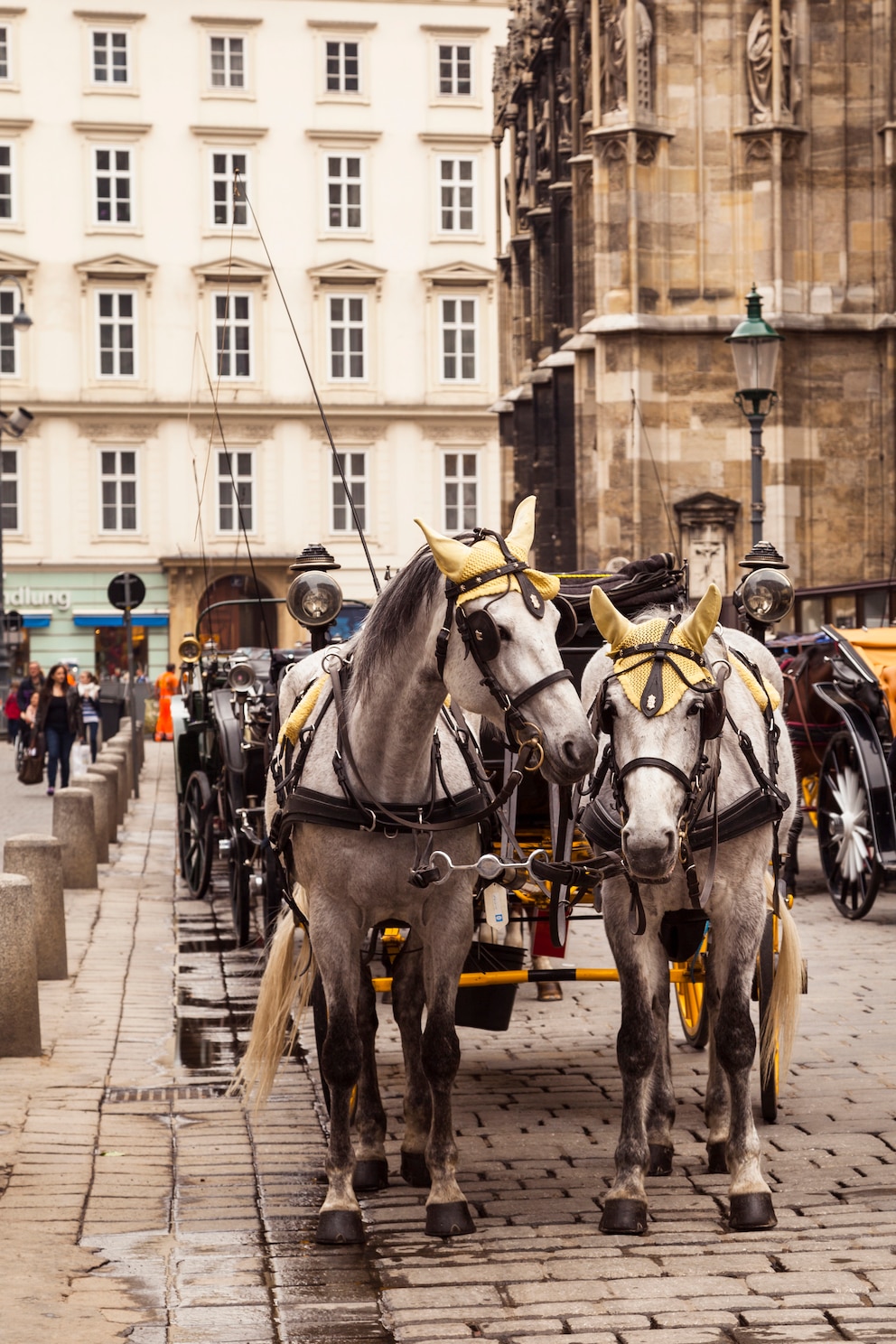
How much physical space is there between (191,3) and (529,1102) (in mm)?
49367

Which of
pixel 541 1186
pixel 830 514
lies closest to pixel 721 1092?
pixel 541 1186

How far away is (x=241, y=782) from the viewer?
1238 centimetres

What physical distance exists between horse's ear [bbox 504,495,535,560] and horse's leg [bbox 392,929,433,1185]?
1.40m

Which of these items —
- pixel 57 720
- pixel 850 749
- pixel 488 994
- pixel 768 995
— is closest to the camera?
pixel 768 995

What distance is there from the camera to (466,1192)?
20.2 ft

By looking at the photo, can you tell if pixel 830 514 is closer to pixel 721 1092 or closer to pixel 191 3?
pixel 721 1092

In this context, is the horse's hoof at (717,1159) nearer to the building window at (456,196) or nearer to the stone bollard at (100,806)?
the stone bollard at (100,806)

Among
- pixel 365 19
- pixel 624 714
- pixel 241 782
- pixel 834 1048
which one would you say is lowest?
pixel 834 1048

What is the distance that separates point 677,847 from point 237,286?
46.6 meters

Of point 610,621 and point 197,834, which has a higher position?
point 610,621

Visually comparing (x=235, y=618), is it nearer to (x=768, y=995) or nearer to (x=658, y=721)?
(x=768, y=995)

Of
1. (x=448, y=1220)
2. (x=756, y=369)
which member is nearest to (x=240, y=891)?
(x=448, y=1220)

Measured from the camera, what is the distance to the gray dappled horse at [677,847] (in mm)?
5316

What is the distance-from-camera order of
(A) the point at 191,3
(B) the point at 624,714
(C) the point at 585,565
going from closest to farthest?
(B) the point at 624,714 → (C) the point at 585,565 → (A) the point at 191,3
